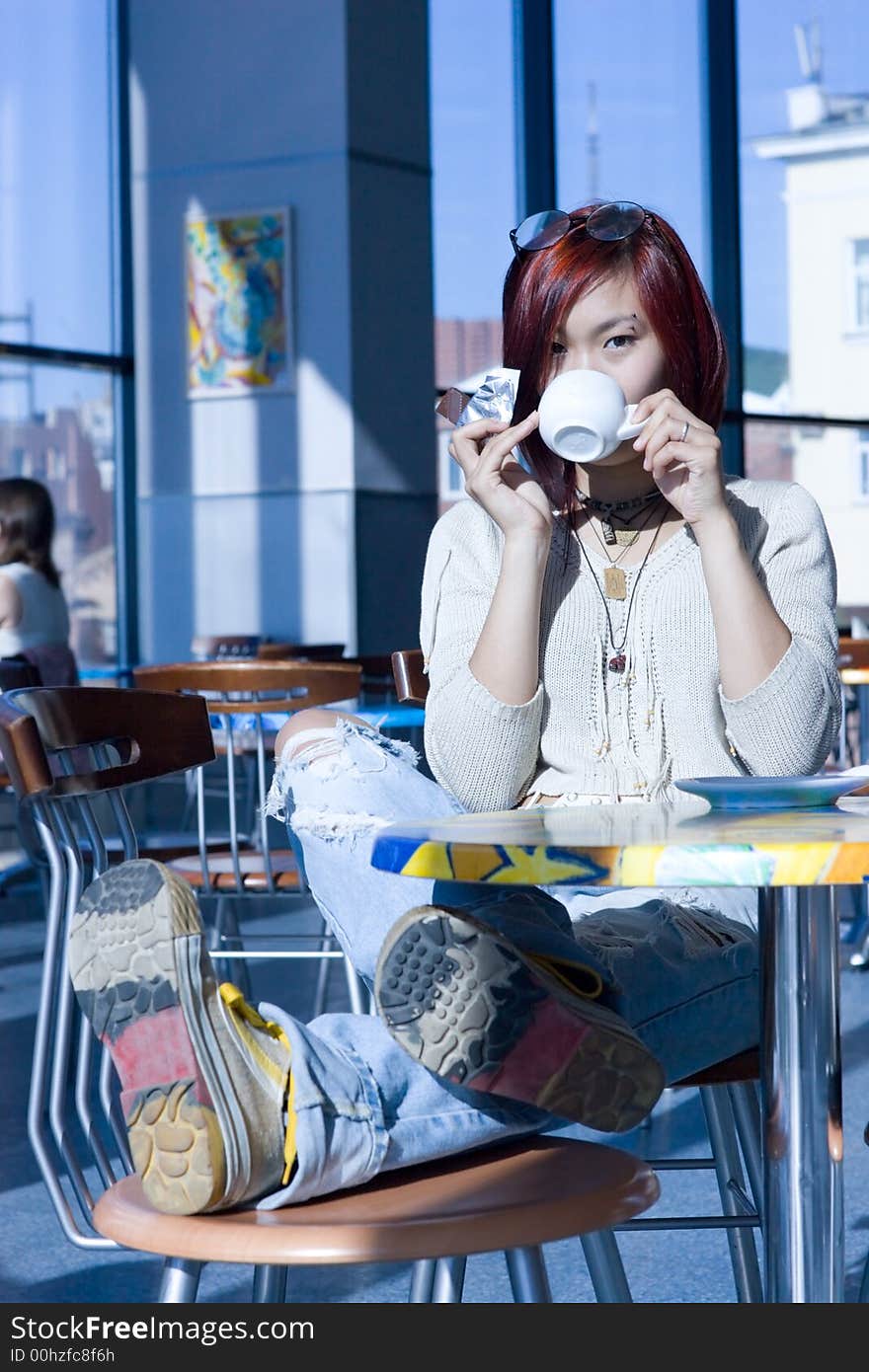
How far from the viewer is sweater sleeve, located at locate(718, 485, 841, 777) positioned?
143 cm

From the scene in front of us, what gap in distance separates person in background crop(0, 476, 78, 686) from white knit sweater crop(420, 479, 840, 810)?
3.46 metres

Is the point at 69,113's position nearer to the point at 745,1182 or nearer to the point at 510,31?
the point at 510,31

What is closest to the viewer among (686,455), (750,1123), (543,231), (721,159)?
(686,455)

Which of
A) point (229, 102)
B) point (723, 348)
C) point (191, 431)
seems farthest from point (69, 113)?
point (723, 348)

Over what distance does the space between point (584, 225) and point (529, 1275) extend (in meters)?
1.00

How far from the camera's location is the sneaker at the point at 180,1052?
920 millimetres

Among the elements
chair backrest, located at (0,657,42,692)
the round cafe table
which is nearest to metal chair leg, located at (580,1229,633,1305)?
the round cafe table

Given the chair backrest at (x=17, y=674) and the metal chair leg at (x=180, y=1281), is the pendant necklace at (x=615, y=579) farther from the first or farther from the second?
the chair backrest at (x=17, y=674)

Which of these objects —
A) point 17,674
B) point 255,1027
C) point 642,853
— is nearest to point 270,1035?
point 255,1027

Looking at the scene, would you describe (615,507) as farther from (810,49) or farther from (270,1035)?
(810,49)

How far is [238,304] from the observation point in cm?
626

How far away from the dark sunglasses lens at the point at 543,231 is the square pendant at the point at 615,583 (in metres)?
0.32

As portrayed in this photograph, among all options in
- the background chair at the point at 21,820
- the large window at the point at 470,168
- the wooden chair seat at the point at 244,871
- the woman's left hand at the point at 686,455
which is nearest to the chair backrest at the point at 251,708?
the wooden chair seat at the point at 244,871

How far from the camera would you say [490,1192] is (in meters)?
0.97
